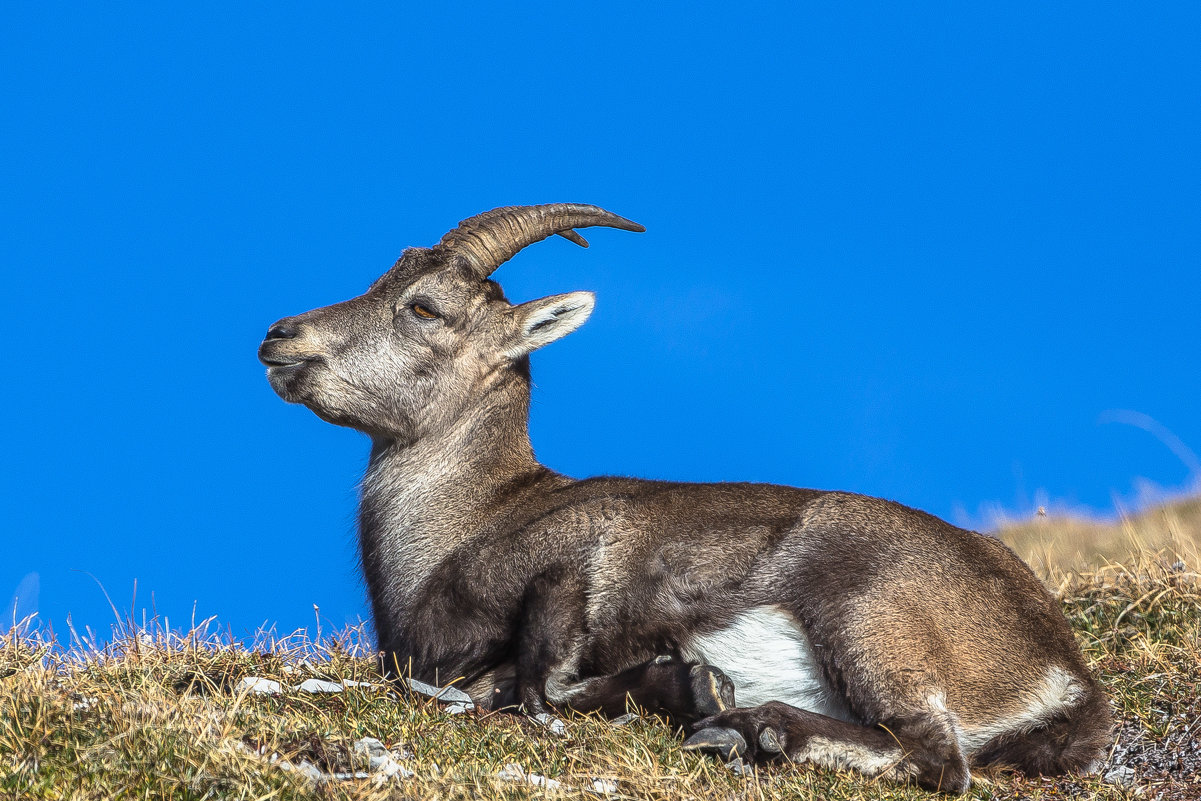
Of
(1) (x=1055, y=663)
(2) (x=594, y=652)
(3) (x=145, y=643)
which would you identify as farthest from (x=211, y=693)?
(1) (x=1055, y=663)

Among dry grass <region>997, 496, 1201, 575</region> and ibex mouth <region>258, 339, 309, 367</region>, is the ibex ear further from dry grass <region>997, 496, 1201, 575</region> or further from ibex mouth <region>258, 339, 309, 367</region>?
dry grass <region>997, 496, 1201, 575</region>

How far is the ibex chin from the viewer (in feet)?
19.2

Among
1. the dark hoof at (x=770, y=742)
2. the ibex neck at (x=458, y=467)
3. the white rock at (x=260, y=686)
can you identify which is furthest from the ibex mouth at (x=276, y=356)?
the dark hoof at (x=770, y=742)

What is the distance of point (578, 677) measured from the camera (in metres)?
6.40

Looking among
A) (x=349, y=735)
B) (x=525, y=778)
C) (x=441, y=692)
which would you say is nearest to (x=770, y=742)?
(x=525, y=778)

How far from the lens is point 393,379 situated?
7.57 m

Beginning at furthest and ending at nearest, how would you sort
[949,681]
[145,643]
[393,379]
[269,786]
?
[393,379], [145,643], [949,681], [269,786]

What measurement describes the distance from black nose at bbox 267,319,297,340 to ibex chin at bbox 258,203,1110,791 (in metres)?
0.01

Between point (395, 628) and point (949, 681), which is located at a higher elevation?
point (395, 628)

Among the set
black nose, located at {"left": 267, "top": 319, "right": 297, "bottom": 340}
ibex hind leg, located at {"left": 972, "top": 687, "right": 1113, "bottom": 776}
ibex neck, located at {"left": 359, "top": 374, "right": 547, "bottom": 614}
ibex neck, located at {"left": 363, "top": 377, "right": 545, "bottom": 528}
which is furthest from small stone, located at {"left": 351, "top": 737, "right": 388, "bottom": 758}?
black nose, located at {"left": 267, "top": 319, "right": 297, "bottom": 340}

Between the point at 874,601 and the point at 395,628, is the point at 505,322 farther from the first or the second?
the point at 874,601

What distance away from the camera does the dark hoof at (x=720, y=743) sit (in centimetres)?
546

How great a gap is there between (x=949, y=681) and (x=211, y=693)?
3653mm

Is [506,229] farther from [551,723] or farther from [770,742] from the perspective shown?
[770,742]
